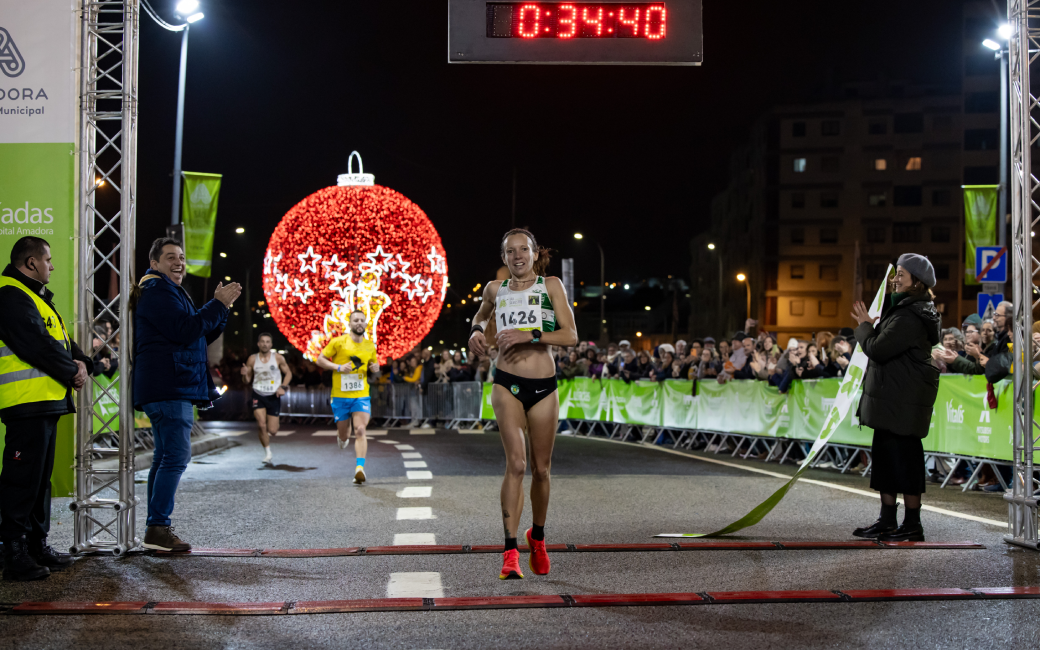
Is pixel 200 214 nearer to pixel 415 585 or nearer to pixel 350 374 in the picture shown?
pixel 350 374

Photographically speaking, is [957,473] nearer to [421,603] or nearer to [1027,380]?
[1027,380]

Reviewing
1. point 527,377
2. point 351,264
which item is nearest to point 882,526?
point 527,377

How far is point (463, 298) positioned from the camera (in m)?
79.4

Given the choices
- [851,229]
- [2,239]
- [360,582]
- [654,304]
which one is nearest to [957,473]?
[360,582]

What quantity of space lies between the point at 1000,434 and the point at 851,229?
282ft

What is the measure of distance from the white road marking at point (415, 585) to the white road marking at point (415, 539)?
45.5 inches

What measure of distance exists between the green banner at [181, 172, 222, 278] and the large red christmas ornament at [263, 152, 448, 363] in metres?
1.24

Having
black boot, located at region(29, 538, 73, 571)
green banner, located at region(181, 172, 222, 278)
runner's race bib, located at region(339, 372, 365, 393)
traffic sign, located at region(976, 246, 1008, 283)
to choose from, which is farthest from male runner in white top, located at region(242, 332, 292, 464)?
traffic sign, located at region(976, 246, 1008, 283)

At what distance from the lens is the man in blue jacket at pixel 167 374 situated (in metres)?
7.10

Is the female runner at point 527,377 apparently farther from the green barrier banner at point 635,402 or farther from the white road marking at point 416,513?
the green barrier banner at point 635,402

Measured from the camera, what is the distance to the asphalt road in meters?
4.78

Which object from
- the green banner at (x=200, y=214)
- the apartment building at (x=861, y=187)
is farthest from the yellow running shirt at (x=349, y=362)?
the apartment building at (x=861, y=187)

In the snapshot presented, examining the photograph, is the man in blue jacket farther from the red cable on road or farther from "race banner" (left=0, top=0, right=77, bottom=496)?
the red cable on road

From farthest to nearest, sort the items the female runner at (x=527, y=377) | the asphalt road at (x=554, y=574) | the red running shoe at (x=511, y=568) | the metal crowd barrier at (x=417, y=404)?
the metal crowd barrier at (x=417, y=404)
the female runner at (x=527, y=377)
the red running shoe at (x=511, y=568)
the asphalt road at (x=554, y=574)
